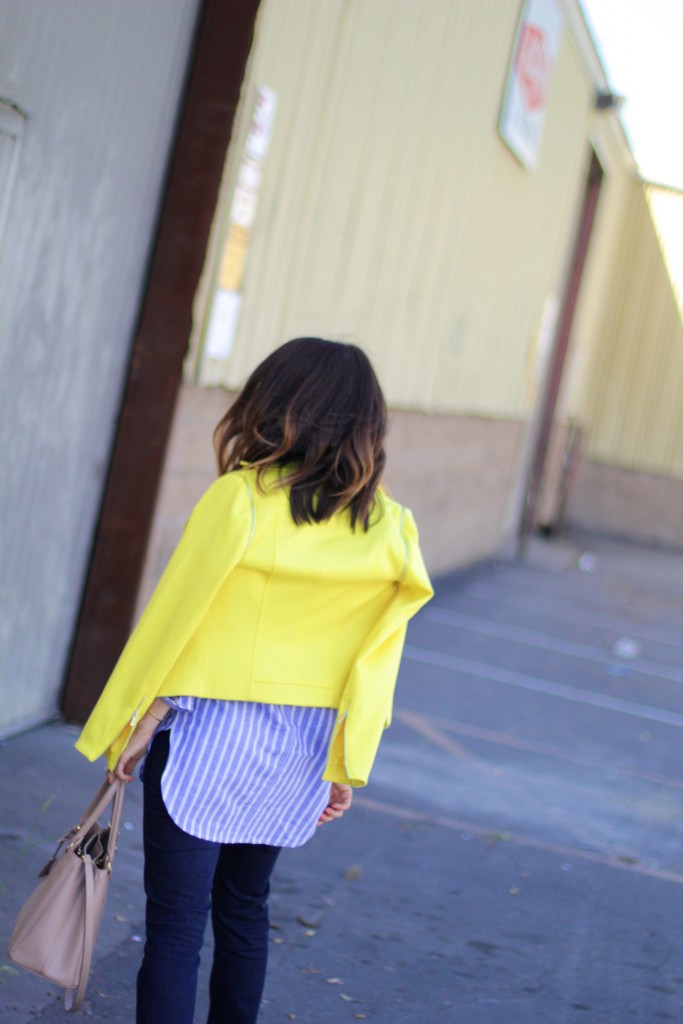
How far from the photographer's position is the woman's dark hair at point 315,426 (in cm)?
264

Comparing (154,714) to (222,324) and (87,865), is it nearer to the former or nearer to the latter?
(87,865)

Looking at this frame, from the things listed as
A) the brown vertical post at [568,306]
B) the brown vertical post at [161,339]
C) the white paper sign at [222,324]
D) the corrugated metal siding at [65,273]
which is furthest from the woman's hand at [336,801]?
the brown vertical post at [568,306]

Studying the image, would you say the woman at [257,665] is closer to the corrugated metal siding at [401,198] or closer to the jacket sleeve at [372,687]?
the jacket sleeve at [372,687]

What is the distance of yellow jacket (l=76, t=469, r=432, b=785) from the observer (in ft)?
8.44

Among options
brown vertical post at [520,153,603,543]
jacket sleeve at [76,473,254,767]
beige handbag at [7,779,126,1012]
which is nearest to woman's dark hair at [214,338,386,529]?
jacket sleeve at [76,473,254,767]

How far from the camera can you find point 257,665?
263 centimetres

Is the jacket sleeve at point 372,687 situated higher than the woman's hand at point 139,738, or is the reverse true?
the jacket sleeve at point 372,687

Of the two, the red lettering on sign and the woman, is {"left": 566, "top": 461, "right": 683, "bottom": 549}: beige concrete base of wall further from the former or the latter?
the woman

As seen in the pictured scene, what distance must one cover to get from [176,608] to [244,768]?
0.36m

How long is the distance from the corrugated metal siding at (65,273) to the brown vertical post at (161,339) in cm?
6

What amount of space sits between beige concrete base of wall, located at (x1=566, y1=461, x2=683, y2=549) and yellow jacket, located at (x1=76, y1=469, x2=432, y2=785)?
1868 centimetres

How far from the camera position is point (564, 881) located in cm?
484

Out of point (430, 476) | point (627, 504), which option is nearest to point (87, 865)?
point (430, 476)

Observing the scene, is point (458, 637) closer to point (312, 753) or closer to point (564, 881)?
point (564, 881)
